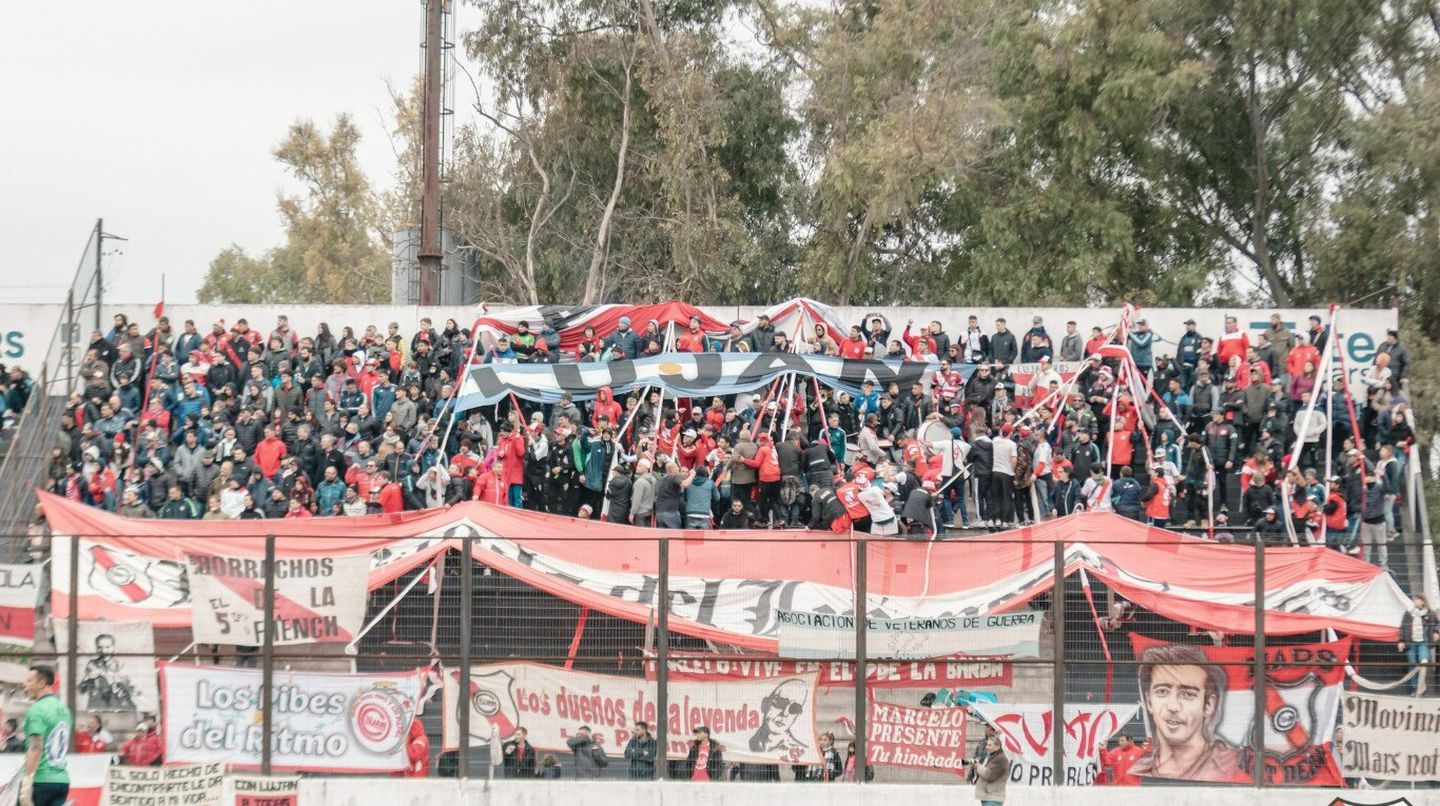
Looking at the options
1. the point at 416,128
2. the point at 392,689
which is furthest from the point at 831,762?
the point at 416,128

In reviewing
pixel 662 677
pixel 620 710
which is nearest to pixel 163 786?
pixel 620 710

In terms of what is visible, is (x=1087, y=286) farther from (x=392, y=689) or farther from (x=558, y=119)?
(x=392, y=689)

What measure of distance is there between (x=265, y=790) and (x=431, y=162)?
2017cm

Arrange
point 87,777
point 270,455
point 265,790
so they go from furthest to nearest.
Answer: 1. point 270,455
2. point 265,790
3. point 87,777

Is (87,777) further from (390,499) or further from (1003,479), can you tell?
(1003,479)

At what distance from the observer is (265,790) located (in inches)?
561

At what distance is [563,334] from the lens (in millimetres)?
27078

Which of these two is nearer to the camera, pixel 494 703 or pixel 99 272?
pixel 494 703

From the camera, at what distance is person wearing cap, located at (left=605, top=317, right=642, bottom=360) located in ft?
84.7

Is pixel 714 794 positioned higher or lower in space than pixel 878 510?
Result: lower

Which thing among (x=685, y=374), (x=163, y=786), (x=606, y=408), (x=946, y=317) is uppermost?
(x=946, y=317)

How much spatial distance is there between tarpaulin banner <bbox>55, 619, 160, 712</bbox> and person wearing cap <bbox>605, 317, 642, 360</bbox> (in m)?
12.1

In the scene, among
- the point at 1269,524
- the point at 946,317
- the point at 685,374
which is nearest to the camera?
the point at 1269,524

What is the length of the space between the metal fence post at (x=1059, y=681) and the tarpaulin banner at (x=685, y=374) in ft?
35.1
